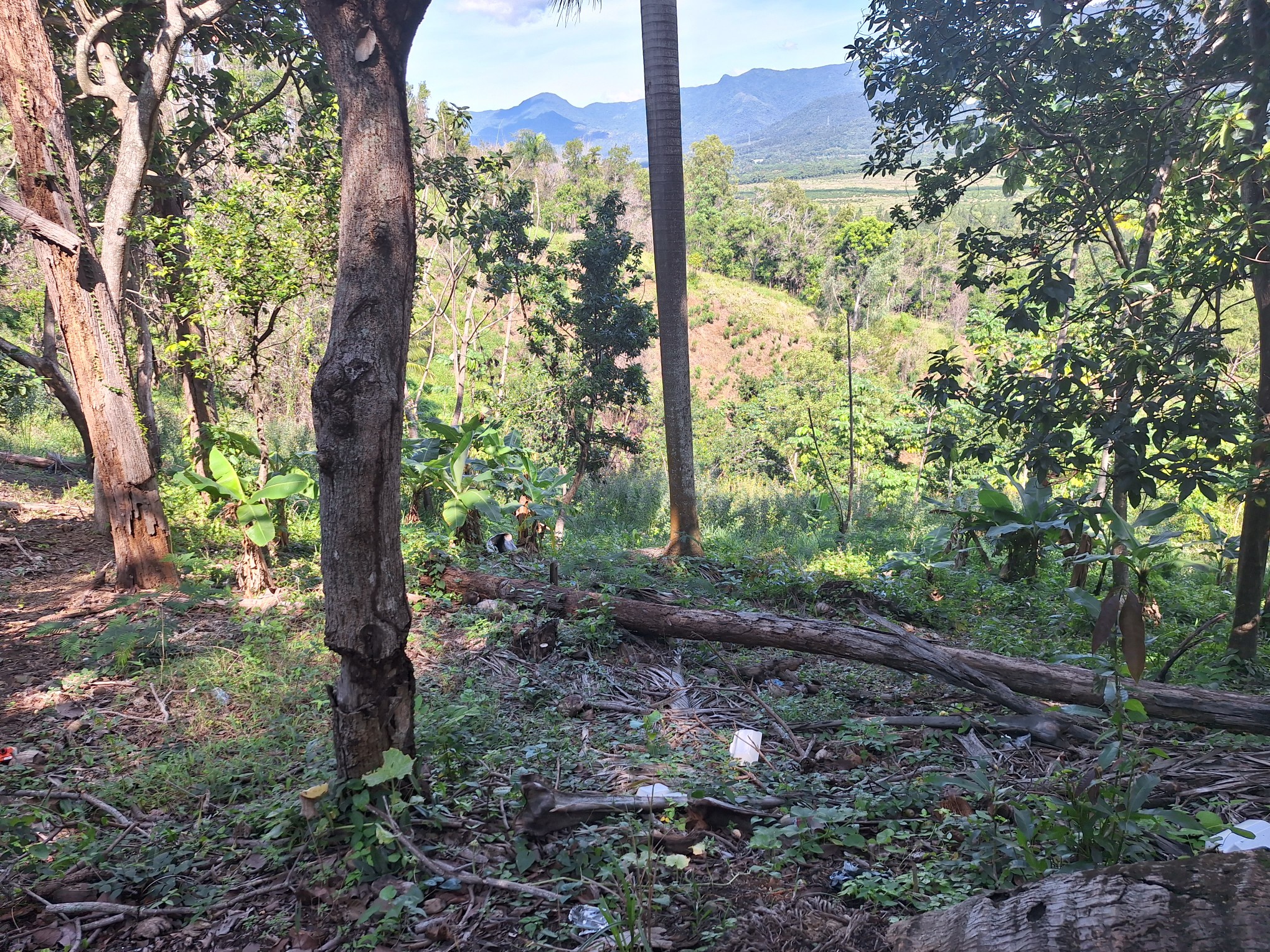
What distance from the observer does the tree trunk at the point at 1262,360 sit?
12.2 ft

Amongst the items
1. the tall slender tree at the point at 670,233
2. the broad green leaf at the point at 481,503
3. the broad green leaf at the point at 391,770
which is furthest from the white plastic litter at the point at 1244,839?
the broad green leaf at the point at 481,503

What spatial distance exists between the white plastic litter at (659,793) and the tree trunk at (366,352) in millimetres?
1029

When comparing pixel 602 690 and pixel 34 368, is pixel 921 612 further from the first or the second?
pixel 34 368

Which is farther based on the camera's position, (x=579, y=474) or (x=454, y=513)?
(x=579, y=474)

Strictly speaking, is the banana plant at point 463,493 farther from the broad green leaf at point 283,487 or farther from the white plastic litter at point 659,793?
the white plastic litter at point 659,793

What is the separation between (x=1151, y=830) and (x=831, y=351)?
3446cm

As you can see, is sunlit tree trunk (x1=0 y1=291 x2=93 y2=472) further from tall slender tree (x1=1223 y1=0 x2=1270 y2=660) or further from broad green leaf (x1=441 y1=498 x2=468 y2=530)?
tall slender tree (x1=1223 y1=0 x2=1270 y2=660)

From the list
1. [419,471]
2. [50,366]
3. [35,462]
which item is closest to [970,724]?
[419,471]

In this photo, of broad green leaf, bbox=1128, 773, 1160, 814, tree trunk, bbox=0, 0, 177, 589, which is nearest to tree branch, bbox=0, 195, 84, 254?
tree trunk, bbox=0, 0, 177, 589

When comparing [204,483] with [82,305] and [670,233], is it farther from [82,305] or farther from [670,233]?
[670,233]

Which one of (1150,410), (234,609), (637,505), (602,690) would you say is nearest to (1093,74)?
(1150,410)

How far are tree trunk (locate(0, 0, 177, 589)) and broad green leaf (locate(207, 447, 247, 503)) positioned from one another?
49 cm

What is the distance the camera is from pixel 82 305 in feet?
16.6

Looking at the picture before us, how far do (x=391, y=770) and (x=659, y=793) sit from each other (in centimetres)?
97
